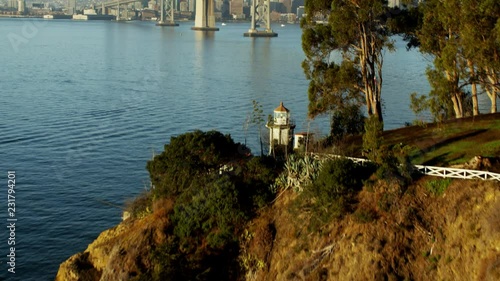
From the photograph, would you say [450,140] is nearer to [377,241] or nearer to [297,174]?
Answer: [297,174]

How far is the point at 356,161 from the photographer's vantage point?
875 inches

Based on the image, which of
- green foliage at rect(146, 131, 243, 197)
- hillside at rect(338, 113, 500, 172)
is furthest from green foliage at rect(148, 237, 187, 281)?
hillside at rect(338, 113, 500, 172)

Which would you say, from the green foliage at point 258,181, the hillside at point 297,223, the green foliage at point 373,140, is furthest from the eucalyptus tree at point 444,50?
the green foliage at point 258,181

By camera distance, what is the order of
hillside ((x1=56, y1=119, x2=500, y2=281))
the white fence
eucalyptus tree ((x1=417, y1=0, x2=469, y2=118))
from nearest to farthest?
hillside ((x1=56, y1=119, x2=500, y2=281)) < the white fence < eucalyptus tree ((x1=417, y1=0, x2=469, y2=118))

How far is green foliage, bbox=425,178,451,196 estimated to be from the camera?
65.1 ft

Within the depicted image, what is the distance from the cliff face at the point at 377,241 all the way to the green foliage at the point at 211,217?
48cm

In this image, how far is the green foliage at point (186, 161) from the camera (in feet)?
75.8

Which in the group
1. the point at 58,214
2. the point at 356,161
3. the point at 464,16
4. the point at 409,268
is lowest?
the point at 58,214

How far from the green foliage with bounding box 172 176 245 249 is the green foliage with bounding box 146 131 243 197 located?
113 centimetres

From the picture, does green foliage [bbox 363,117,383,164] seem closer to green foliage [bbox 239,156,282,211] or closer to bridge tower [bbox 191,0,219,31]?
green foliage [bbox 239,156,282,211]

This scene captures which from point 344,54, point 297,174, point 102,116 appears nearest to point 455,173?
point 297,174

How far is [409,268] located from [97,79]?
188ft

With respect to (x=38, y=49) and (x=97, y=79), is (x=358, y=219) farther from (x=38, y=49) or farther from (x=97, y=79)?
(x=38, y=49)

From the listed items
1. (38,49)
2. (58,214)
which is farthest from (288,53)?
(58,214)
